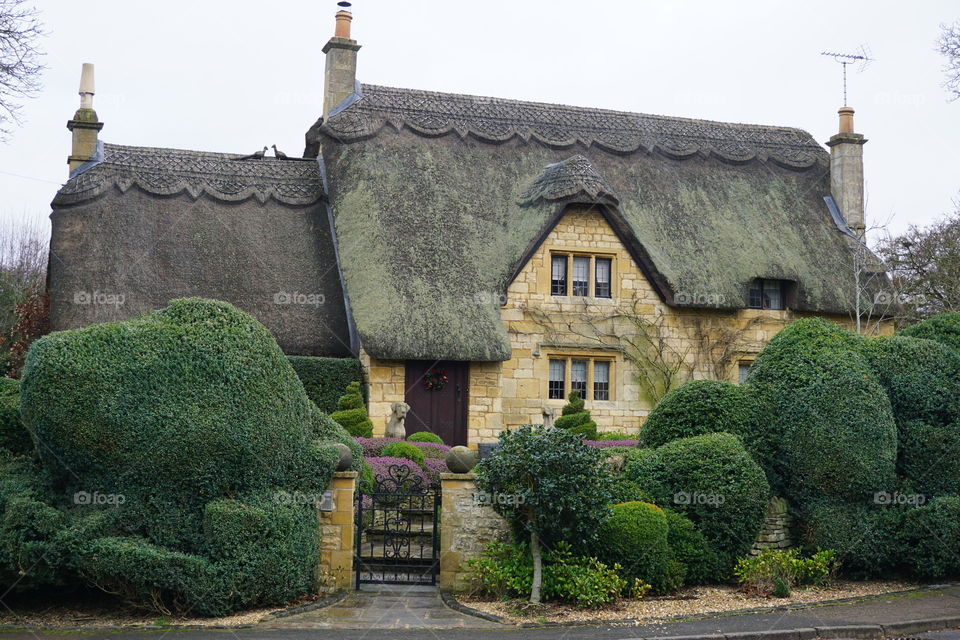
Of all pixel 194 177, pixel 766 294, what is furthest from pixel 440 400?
pixel 766 294

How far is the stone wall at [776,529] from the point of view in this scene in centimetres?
1232

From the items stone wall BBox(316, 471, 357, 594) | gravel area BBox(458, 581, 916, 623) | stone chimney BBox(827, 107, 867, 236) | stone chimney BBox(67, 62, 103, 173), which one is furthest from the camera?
stone chimney BBox(827, 107, 867, 236)

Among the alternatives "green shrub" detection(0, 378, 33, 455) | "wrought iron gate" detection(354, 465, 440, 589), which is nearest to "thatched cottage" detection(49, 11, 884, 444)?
"wrought iron gate" detection(354, 465, 440, 589)

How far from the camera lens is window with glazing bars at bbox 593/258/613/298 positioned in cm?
2255

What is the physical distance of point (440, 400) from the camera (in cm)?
2095

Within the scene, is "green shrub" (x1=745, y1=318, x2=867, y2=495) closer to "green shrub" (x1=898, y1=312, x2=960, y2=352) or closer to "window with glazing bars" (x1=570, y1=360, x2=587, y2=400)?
"green shrub" (x1=898, y1=312, x2=960, y2=352)

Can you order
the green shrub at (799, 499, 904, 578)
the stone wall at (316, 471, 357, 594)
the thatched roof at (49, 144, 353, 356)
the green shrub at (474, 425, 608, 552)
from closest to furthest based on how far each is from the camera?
1. the green shrub at (474, 425, 608, 552)
2. the stone wall at (316, 471, 357, 594)
3. the green shrub at (799, 499, 904, 578)
4. the thatched roof at (49, 144, 353, 356)

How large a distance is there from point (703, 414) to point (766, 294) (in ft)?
38.9

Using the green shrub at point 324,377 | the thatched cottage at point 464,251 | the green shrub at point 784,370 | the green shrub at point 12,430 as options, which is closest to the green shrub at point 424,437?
the thatched cottage at point 464,251

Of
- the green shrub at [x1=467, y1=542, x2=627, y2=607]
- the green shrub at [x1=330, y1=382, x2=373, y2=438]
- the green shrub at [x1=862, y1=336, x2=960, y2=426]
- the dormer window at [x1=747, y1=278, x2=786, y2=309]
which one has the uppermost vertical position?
the dormer window at [x1=747, y1=278, x2=786, y2=309]

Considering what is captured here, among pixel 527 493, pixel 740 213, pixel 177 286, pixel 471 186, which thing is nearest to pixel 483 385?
pixel 471 186

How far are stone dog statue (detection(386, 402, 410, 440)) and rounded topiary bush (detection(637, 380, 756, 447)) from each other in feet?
23.3

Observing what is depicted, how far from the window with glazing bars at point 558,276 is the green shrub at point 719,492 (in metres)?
10.3

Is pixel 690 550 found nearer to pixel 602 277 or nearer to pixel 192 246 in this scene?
pixel 602 277
